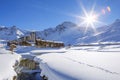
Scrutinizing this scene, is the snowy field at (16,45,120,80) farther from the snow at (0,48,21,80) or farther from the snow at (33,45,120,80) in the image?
the snow at (0,48,21,80)

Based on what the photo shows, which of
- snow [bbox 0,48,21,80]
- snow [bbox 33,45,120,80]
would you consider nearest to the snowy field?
snow [bbox 33,45,120,80]

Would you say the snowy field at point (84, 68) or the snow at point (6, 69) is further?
the snow at point (6, 69)

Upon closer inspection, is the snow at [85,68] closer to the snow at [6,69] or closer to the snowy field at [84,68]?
the snowy field at [84,68]

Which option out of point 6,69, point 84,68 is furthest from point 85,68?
point 6,69

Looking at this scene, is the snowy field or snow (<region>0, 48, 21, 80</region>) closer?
the snowy field

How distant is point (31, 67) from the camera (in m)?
26.3

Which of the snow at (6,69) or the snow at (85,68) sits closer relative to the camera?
the snow at (85,68)

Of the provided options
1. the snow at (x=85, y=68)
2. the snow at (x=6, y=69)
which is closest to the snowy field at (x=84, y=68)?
the snow at (x=85, y=68)

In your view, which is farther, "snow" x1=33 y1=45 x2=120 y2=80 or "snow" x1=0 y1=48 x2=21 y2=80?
"snow" x1=0 y1=48 x2=21 y2=80

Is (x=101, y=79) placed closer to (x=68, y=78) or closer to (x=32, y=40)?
(x=68, y=78)

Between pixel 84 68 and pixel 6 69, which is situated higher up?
pixel 84 68

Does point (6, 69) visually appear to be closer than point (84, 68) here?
No

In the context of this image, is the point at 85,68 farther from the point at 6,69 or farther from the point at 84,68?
the point at 6,69

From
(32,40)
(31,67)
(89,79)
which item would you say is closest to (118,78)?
(89,79)
